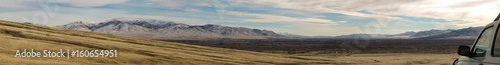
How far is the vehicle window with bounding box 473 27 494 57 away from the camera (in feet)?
13.2

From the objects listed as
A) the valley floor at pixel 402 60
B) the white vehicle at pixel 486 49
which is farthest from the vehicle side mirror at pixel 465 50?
the valley floor at pixel 402 60

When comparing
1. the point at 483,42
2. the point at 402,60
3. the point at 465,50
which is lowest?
the point at 402,60

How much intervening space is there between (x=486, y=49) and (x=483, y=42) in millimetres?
294

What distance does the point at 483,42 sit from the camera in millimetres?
4312

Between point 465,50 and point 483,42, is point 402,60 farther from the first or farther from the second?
point 465,50

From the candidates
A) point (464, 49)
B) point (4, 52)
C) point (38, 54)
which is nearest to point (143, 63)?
point (38, 54)

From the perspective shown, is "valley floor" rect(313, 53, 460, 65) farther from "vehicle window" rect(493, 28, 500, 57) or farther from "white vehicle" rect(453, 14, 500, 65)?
"vehicle window" rect(493, 28, 500, 57)

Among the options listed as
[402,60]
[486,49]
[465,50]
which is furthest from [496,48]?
[402,60]

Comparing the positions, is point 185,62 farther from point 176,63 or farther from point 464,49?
point 464,49

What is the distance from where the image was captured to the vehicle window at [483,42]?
13.2 ft

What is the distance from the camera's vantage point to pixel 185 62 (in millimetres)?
11031

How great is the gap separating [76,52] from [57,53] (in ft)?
2.11

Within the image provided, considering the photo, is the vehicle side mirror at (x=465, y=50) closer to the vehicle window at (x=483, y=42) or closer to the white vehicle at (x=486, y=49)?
the white vehicle at (x=486, y=49)

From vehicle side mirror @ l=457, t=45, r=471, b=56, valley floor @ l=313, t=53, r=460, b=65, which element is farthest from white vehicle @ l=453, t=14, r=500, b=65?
valley floor @ l=313, t=53, r=460, b=65
